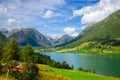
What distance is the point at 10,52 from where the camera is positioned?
378 feet

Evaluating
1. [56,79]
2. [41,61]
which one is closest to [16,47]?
[41,61]

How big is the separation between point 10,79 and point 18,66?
21.8ft

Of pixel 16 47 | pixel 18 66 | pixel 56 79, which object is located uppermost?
pixel 16 47

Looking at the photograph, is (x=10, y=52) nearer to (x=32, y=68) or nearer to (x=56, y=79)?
(x=56, y=79)

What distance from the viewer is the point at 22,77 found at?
42.2 meters

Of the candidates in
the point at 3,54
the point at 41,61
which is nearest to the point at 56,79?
the point at 3,54

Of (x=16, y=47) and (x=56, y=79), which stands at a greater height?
(x=16, y=47)

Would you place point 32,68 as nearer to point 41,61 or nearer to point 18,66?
point 18,66

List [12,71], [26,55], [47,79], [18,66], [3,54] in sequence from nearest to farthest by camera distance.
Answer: [12,71]
[18,66]
[47,79]
[3,54]
[26,55]

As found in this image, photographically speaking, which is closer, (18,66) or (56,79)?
(18,66)

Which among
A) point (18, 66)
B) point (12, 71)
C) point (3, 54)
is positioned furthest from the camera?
point (3, 54)

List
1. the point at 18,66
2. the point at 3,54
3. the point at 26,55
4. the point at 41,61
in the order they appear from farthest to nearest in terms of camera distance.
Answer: the point at 41,61 < the point at 26,55 < the point at 3,54 < the point at 18,66

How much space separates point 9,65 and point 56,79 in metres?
14.1

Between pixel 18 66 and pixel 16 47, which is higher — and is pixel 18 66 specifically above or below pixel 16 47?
below
